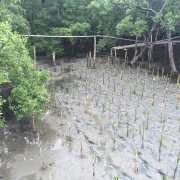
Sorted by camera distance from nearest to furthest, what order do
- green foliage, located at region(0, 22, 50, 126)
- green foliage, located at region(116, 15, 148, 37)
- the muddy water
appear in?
the muddy water → green foliage, located at region(0, 22, 50, 126) → green foliage, located at region(116, 15, 148, 37)

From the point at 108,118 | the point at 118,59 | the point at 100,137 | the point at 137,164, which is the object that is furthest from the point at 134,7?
the point at 137,164

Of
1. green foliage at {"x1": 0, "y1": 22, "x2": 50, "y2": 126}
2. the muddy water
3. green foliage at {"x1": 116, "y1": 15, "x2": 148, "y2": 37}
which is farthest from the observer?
green foliage at {"x1": 116, "y1": 15, "x2": 148, "y2": 37}

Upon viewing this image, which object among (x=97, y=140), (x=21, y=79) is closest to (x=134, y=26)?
(x=97, y=140)

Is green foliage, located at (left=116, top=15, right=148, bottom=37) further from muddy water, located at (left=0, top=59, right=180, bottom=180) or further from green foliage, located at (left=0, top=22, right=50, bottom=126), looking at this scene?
green foliage, located at (left=0, top=22, right=50, bottom=126)

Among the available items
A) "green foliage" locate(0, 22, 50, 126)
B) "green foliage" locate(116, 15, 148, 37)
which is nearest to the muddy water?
"green foliage" locate(0, 22, 50, 126)

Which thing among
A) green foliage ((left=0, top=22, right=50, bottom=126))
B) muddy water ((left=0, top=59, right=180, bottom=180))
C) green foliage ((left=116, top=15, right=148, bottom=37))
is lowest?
muddy water ((left=0, top=59, right=180, bottom=180))

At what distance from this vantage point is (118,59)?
56.8 ft

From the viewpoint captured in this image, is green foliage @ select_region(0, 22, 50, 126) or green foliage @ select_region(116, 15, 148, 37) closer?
green foliage @ select_region(0, 22, 50, 126)

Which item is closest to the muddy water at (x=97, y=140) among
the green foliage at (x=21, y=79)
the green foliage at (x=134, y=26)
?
the green foliage at (x=21, y=79)

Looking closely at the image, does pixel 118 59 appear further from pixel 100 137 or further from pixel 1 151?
pixel 1 151

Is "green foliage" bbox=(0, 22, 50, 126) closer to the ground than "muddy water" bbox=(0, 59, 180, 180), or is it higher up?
higher up

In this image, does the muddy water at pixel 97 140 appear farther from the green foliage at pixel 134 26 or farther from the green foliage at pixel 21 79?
the green foliage at pixel 134 26

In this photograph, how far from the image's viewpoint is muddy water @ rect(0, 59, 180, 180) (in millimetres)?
7133

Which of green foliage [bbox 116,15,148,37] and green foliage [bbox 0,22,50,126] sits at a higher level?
green foliage [bbox 116,15,148,37]
